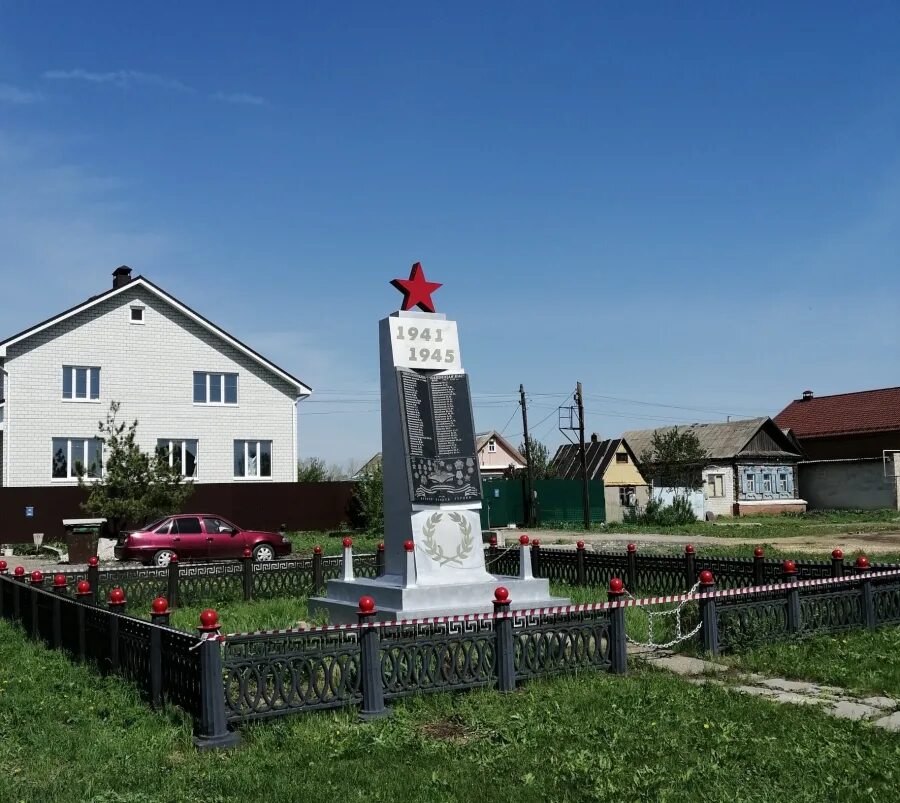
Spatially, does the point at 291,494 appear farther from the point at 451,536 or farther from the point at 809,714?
the point at 809,714

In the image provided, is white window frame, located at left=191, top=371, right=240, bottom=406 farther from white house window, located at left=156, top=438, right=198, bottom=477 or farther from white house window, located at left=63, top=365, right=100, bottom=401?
white house window, located at left=63, top=365, right=100, bottom=401

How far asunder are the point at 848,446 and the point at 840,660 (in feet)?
177

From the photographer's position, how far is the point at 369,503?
35.8 metres

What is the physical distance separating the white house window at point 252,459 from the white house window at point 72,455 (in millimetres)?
5126

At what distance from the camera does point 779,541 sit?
98.9 ft

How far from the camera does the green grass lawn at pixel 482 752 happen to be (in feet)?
19.4

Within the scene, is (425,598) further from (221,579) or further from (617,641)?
(221,579)

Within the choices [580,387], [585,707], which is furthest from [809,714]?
[580,387]

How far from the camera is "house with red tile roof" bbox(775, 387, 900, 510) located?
170 ft

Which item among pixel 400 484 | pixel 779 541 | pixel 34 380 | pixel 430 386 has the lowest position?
pixel 779 541

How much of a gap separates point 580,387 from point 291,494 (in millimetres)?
14183

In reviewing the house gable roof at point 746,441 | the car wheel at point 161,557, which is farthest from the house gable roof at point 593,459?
the car wheel at point 161,557

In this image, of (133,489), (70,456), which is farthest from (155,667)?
(70,456)

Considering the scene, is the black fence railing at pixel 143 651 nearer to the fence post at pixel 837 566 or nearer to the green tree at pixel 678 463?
the fence post at pixel 837 566
